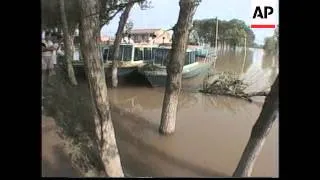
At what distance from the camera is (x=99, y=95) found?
496cm

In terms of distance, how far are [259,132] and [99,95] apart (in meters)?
1.77

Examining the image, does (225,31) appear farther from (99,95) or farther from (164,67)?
(99,95)

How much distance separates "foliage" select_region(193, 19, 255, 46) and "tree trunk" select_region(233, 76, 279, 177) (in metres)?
0.63

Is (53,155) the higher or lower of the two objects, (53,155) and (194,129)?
the lower

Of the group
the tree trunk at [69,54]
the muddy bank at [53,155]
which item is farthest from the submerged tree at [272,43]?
the muddy bank at [53,155]

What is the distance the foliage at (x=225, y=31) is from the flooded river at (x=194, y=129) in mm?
184

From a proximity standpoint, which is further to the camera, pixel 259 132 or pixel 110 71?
pixel 110 71

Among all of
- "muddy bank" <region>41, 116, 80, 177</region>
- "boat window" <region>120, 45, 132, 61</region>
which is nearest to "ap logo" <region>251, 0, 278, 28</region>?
"boat window" <region>120, 45, 132, 61</region>

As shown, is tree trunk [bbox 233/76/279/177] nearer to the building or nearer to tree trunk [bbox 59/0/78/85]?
the building

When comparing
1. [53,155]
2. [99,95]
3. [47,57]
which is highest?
[47,57]

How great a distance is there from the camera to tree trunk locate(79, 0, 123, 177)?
4938mm

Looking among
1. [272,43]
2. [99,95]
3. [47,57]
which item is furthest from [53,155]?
[272,43]

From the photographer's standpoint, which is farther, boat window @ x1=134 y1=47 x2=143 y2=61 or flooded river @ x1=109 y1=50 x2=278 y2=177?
boat window @ x1=134 y1=47 x2=143 y2=61

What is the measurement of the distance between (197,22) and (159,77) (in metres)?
0.75
